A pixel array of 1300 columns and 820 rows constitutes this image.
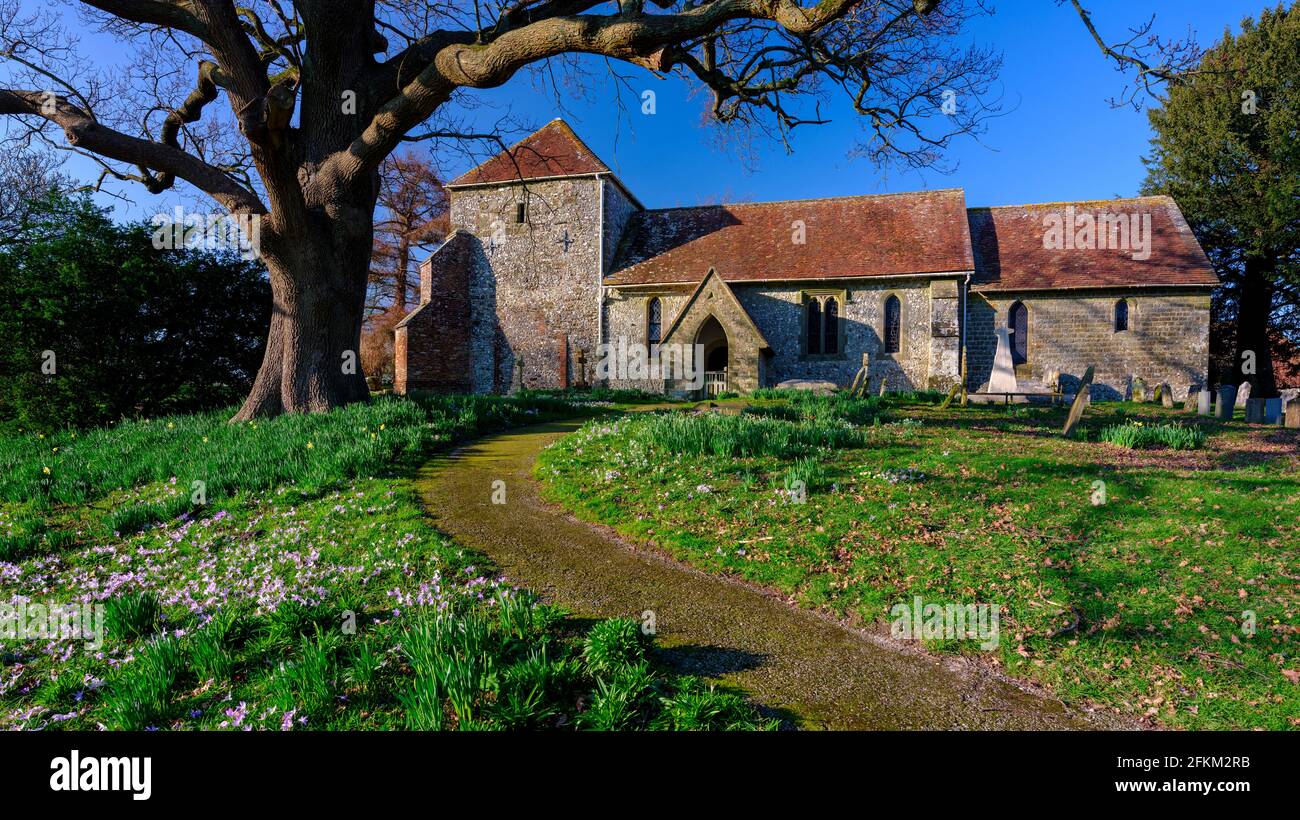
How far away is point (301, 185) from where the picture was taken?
1070 centimetres

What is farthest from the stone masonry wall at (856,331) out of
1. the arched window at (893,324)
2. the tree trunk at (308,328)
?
the tree trunk at (308,328)

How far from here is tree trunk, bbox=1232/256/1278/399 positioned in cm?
2489

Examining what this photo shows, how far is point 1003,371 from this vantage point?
18.2 metres

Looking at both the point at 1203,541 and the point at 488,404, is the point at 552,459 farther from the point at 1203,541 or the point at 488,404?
the point at 1203,541

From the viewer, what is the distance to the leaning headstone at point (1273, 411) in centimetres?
1284

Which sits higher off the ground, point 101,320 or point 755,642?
point 101,320

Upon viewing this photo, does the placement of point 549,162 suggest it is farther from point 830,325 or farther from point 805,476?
point 805,476

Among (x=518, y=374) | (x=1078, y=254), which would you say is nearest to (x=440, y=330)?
(x=518, y=374)

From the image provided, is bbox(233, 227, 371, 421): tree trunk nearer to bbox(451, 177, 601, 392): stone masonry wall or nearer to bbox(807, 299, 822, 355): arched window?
bbox(451, 177, 601, 392): stone masonry wall

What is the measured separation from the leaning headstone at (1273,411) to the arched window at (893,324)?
10724 millimetres

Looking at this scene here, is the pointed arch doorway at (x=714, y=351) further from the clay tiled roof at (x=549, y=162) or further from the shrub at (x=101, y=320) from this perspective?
the shrub at (x=101, y=320)

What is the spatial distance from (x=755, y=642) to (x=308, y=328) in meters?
9.98
